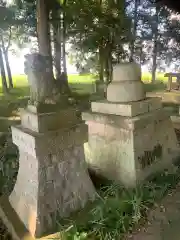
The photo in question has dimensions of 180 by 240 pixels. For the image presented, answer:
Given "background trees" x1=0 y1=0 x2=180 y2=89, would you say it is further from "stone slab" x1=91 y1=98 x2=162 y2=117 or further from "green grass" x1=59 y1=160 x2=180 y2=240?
"green grass" x1=59 y1=160 x2=180 y2=240

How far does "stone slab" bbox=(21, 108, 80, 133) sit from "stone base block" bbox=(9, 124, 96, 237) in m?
0.07

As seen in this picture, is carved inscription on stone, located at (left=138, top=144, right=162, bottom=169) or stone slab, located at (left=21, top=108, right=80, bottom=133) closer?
stone slab, located at (left=21, top=108, right=80, bottom=133)

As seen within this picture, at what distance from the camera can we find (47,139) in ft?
7.60

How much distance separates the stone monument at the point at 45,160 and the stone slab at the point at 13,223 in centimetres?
1

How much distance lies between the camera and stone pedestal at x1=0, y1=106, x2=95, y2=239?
7.75 feet

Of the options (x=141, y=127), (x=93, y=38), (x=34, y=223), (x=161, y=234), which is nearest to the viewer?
(x=161, y=234)

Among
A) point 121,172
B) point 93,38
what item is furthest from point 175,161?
point 93,38

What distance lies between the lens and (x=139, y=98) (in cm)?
329

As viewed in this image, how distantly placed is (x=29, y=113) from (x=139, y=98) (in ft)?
5.45

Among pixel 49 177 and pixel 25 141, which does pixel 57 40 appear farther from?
pixel 49 177

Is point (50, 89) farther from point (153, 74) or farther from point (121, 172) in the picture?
point (153, 74)

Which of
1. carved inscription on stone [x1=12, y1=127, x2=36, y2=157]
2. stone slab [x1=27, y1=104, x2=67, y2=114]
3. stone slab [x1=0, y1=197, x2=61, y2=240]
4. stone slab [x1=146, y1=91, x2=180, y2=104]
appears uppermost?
stone slab [x1=27, y1=104, x2=67, y2=114]


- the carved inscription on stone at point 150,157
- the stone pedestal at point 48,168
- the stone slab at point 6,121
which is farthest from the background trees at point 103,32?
the stone pedestal at point 48,168

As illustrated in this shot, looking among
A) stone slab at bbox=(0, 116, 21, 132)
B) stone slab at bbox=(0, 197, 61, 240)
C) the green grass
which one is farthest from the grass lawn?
the green grass
